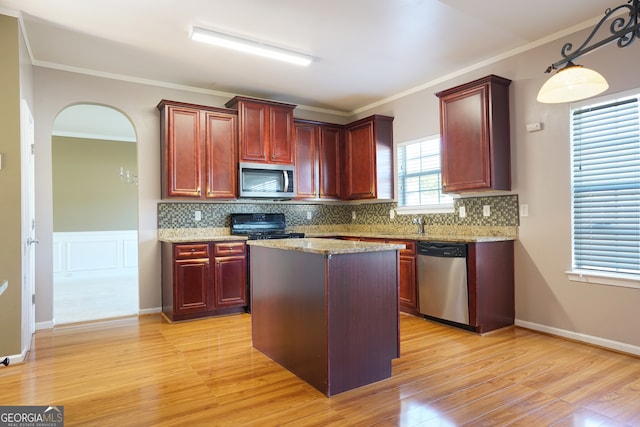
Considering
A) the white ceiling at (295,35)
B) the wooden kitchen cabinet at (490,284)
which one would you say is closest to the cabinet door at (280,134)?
the white ceiling at (295,35)

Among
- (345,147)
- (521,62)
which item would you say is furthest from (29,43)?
(521,62)

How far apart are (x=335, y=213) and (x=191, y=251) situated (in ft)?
8.61

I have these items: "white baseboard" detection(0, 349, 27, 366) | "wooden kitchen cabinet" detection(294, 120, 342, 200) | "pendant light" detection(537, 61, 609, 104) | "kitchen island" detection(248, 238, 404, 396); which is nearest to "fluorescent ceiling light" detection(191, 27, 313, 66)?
"wooden kitchen cabinet" detection(294, 120, 342, 200)

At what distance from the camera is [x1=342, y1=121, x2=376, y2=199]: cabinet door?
5.48 metres

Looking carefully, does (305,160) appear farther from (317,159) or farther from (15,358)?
(15,358)

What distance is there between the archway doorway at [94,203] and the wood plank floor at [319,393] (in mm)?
4023

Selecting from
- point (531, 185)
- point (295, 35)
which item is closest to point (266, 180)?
point (295, 35)

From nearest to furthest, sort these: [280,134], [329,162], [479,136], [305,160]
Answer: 1. [479,136]
2. [280,134]
3. [305,160]
4. [329,162]

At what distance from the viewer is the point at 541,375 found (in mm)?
2719

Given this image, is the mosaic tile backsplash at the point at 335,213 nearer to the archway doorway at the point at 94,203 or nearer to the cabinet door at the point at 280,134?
the cabinet door at the point at 280,134

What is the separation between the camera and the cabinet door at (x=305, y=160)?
5594 millimetres

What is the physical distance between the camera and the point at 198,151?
4.68 meters

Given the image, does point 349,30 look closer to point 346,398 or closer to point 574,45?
point 574,45

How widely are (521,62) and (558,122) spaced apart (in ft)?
2.48
